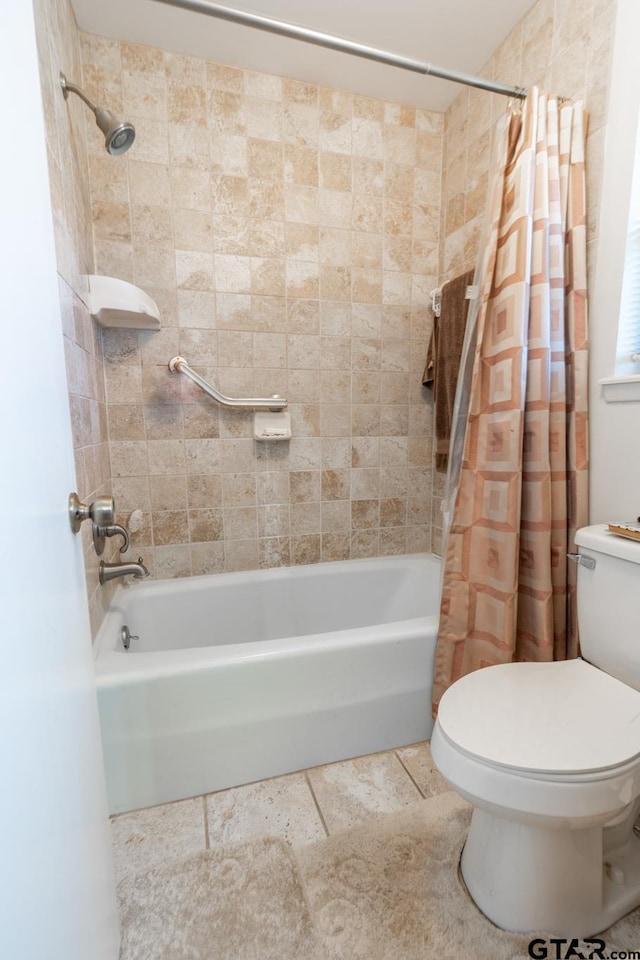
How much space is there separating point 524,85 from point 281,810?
8.44 feet

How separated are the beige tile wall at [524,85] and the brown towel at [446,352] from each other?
17cm

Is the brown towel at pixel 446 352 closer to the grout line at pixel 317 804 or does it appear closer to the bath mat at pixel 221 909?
the grout line at pixel 317 804

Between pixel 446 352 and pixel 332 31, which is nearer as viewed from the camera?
pixel 332 31

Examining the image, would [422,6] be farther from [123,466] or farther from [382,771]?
[382,771]

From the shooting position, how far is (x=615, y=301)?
47.2 inches

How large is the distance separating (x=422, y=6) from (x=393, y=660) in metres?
2.28

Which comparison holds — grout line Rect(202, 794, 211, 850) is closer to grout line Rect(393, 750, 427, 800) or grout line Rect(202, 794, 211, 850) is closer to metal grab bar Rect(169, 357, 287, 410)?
grout line Rect(393, 750, 427, 800)

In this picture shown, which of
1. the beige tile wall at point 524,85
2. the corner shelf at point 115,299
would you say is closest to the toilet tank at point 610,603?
the beige tile wall at point 524,85

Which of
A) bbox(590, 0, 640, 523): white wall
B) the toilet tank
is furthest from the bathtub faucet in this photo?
bbox(590, 0, 640, 523): white wall

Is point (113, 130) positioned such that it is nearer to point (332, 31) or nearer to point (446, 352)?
point (332, 31)

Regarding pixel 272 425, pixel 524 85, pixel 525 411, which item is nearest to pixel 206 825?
pixel 272 425

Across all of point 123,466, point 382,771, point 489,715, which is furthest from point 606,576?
point 123,466

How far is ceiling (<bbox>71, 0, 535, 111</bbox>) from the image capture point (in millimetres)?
1439

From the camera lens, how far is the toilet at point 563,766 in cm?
76
